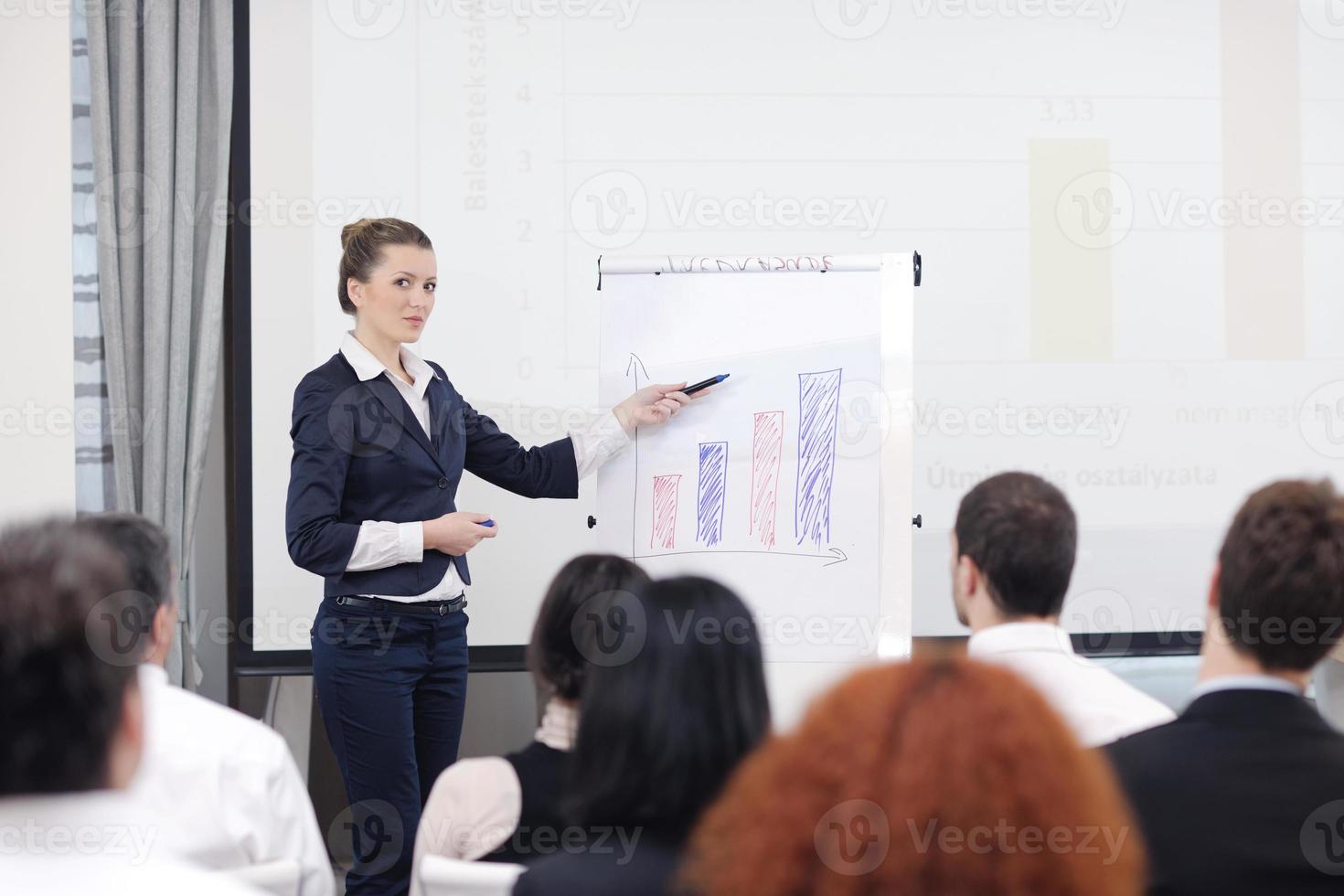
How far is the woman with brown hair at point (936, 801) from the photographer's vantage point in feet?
1.95

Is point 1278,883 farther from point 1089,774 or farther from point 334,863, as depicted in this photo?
point 334,863

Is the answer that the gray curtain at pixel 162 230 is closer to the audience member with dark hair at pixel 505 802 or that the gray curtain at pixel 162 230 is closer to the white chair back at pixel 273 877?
the white chair back at pixel 273 877

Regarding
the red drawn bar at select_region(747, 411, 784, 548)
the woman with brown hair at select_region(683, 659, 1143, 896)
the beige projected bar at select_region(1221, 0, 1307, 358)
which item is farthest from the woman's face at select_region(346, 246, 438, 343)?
the beige projected bar at select_region(1221, 0, 1307, 358)

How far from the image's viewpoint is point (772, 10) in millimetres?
2939

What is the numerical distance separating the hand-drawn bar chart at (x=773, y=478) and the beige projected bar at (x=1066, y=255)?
89cm

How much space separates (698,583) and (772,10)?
7.45 feet

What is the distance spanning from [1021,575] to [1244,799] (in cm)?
49

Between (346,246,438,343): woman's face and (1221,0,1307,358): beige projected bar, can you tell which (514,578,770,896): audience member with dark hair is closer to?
(346,246,438,343): woman's face

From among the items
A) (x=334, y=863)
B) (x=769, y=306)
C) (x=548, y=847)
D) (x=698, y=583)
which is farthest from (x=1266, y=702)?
(x=334, y=863)

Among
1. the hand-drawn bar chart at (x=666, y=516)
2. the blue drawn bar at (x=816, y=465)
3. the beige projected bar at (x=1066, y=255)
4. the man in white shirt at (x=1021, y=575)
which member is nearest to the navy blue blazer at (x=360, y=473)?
the hand-drawn bar chart at (x=666, y=516)

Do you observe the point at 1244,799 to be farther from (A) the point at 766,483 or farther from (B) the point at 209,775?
(A) the point at 766,483

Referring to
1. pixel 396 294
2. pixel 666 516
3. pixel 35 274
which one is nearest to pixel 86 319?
pixel 35 274

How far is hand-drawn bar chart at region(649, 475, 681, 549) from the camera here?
2439mm

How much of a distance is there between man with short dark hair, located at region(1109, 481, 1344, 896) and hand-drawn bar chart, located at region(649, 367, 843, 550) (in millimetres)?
1224
